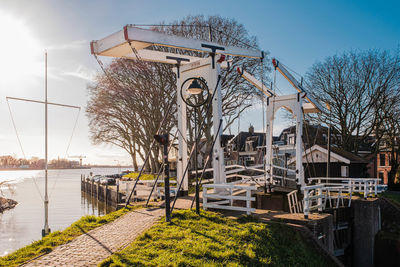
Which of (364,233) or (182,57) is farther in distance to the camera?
(364,233)

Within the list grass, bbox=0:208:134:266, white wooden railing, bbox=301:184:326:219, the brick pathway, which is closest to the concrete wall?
white wooden railing, bbox=301:184:326:219

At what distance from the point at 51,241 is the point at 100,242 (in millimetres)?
1254

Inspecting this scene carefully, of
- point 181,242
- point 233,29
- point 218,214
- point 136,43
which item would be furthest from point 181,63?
point 233,29

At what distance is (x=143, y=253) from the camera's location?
19.9 ft

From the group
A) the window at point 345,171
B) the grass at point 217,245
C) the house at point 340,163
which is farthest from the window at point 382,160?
the grass at point 217,245

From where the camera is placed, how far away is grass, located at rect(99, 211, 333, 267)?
5805mm

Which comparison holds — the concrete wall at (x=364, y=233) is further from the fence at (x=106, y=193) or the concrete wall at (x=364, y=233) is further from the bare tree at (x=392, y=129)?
the bare tree at (x=392, y=129)

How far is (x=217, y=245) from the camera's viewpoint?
6.44 metres

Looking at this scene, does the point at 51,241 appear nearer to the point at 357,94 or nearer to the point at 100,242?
the point at 100,242

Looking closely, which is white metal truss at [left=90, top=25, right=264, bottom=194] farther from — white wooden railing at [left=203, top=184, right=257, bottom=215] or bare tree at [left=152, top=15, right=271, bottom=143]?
bare tree at [left=152, top=15, right=271, bottom=143]

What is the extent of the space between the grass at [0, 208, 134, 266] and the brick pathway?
260 millimetres

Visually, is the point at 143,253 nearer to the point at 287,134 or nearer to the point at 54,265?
the point at 54,265

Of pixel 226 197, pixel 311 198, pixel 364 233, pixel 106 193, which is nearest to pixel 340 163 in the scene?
pixel 364 233

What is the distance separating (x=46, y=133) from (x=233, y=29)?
61.6ft
